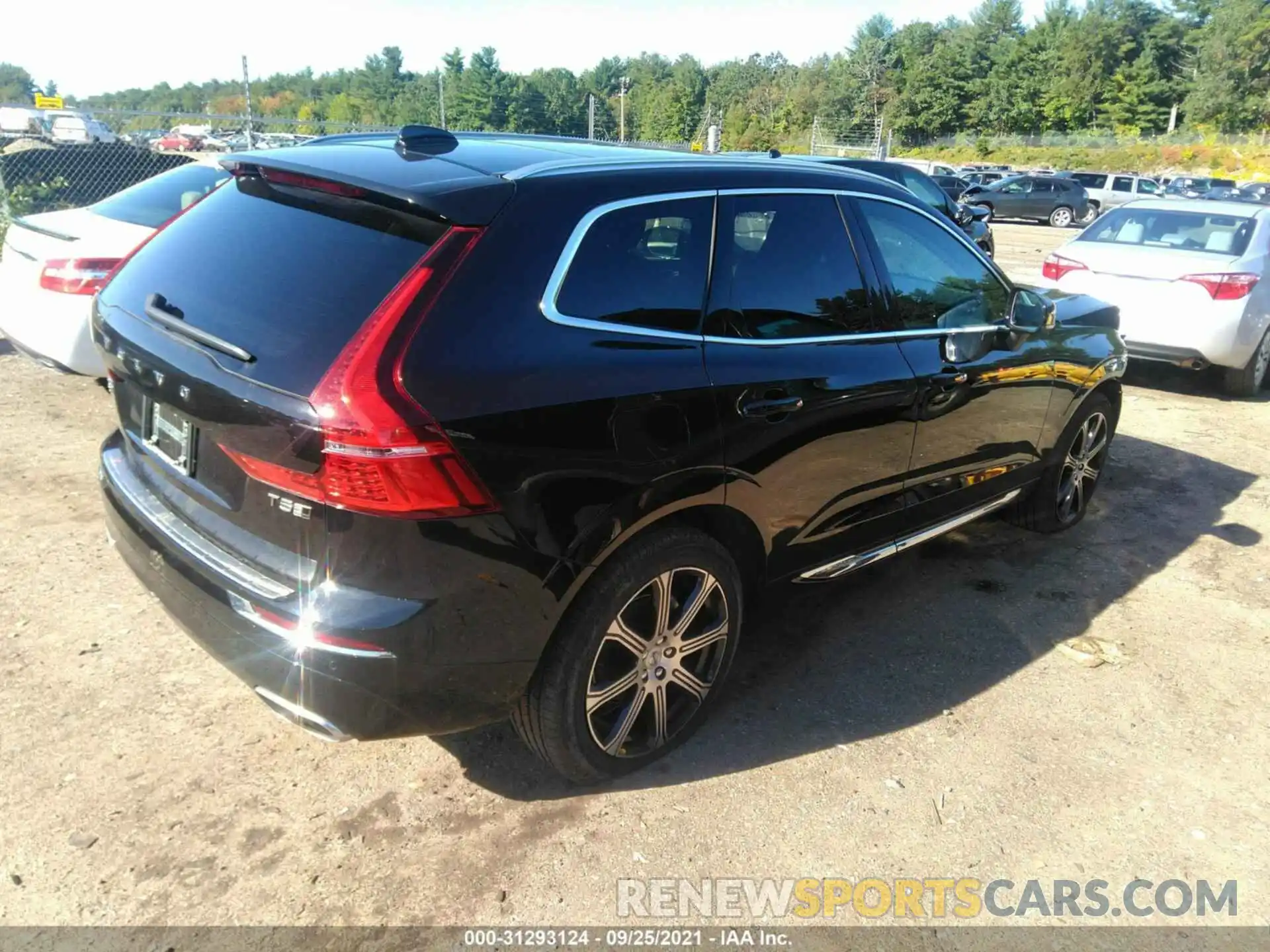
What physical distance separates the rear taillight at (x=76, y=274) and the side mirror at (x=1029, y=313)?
4946mm

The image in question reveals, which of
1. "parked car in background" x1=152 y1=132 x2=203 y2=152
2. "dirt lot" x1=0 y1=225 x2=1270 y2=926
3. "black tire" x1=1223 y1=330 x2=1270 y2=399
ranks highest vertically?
"black tire" x1=1223 y1=330 x2=1270 y2=399

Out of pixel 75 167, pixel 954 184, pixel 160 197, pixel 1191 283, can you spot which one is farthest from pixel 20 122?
pixel 1191 283

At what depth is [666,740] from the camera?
10.0 feet

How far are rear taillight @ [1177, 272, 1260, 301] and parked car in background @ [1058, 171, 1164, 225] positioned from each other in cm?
2653

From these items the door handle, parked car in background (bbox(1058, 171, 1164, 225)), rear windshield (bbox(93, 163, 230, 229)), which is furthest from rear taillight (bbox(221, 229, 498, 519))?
parked car in background (bbox(1058, 171, 1164, 225))

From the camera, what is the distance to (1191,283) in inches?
297

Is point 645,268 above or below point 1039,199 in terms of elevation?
above

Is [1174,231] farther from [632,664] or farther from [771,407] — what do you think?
[632,664]

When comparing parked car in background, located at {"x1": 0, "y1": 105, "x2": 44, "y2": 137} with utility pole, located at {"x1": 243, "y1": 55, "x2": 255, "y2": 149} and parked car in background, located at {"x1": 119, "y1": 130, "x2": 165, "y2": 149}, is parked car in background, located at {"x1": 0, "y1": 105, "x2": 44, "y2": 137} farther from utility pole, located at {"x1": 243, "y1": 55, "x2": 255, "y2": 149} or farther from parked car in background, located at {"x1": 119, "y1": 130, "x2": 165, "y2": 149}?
utility pole, located at {"x1": 243, "y1": 55, "x2": 255, "y2": 149}

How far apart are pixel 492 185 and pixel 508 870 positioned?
73.9 inches

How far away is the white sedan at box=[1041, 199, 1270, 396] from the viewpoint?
24.7 ft

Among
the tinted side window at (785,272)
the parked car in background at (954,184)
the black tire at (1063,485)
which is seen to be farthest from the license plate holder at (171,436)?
the parked car in background at (954,184)

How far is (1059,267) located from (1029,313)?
4.67 m

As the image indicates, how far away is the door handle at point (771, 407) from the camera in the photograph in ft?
9.48
